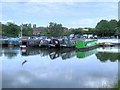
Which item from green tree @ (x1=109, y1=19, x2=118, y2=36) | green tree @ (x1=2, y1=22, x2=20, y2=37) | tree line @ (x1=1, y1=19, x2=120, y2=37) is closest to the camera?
green tree @ (x1=2, y1=22, x2=20, y2=37)

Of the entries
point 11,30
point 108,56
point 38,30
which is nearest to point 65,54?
point 108,56

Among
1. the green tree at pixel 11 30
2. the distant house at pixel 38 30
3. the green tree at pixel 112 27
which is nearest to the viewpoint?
the green tree at pixel 11 30

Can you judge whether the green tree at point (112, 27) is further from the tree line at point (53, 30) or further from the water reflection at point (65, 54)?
the water reflection at point (65, 54)

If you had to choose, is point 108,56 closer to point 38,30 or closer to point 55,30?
point 55,30

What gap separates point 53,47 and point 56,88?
27037 millimetres

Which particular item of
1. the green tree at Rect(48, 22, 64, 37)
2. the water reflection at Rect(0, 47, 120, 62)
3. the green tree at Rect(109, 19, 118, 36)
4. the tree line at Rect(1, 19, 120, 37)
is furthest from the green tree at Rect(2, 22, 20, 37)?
the water reflection at Rect(0, 47, 120, 62)

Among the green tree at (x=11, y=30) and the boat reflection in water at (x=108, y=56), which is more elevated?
the green tree at (x=11, y=30)

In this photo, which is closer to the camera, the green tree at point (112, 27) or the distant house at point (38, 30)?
the green tree at point (112, 27)

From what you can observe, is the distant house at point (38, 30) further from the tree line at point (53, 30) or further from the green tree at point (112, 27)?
the green tree at point (112, 27)

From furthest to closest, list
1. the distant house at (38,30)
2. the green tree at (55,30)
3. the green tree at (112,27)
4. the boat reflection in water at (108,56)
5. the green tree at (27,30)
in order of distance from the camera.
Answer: the distant house at (38,30), the green tree at (112,27), the green tree at (55,30), the green tree at (27,30), the boat reflection in water at (108,56)

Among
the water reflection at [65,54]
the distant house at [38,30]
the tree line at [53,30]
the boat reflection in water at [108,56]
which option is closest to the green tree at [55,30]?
the tree line at [53,30]

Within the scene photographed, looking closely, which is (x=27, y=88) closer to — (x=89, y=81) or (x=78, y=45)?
(x=89, y=81)

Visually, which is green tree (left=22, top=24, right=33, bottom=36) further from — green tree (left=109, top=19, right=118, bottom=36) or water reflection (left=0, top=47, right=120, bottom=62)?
water reflection (left=0, top=47, right=120, bottom=62)

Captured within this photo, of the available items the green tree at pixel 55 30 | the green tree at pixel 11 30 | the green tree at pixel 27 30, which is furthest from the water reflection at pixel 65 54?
the green tree at pixel 55 30
